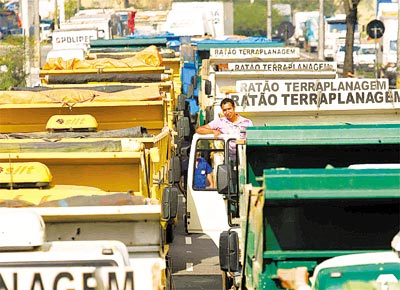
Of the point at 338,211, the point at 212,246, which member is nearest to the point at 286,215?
the point at 338,211

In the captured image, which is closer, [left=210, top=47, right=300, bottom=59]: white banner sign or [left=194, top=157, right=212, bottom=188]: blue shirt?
[left=194, top=157, right=212, bottom=188]: blue shirt

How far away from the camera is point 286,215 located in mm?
8336

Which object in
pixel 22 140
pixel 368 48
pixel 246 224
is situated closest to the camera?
pixel 246 224

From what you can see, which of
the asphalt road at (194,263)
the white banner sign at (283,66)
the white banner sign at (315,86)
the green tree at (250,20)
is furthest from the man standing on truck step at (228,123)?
the green tree at (250,20)

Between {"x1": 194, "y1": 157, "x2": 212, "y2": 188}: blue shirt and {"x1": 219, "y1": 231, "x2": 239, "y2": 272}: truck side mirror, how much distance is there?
6.25m

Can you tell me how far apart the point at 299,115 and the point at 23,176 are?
8383 millimetres

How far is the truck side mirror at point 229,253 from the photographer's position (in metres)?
9.89

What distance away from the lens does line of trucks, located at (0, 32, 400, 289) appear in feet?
22.3

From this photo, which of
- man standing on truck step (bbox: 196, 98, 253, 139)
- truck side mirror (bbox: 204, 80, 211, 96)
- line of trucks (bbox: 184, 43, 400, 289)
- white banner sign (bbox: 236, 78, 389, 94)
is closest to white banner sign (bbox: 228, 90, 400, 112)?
line of trucks (bbox: 184, 43, 400, 289)

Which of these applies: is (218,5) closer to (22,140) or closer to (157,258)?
(22,140)

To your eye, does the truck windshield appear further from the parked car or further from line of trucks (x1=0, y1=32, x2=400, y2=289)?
the parked car

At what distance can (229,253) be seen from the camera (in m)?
9.89

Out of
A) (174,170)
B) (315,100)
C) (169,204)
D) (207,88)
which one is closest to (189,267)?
(174,170)

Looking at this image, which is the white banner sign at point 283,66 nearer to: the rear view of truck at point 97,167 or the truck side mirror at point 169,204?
the rear view of truck at point 97,167
